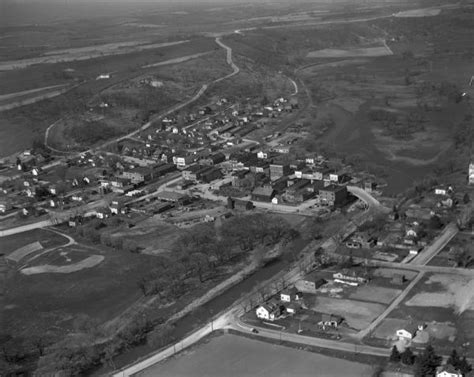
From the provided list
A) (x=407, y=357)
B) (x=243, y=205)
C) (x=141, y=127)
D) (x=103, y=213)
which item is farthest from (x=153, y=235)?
(x=141, y=127)

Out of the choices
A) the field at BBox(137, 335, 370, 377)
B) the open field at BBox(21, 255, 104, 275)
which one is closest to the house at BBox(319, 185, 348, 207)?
the open field at BBox(21, 255, 104, 275)

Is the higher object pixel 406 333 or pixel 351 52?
pixel 351 52

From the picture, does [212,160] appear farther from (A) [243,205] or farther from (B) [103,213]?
(B) [103,213]

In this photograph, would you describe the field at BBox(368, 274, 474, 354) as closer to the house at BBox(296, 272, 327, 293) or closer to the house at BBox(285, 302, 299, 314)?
the house at BBox(285, 302, 299, 314)

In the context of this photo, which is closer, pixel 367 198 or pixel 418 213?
pixel 418 213

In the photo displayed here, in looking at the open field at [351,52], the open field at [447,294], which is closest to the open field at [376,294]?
the open field at [447,294]
